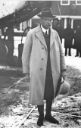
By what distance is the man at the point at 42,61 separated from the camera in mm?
4930

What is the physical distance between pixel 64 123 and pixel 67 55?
9.05m

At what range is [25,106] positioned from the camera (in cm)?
632

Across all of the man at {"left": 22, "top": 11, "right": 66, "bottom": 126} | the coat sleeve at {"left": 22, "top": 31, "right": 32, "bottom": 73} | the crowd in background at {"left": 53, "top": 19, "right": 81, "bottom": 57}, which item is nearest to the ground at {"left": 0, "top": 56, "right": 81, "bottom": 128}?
the man at {"left": 22, "top": 11, "right": 66, "bottom": 126}

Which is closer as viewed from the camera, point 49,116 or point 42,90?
point 42,90

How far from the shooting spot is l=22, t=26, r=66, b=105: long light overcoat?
493cm

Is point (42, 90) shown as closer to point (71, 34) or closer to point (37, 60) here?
point (37, 60)

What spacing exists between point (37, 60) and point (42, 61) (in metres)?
0.08

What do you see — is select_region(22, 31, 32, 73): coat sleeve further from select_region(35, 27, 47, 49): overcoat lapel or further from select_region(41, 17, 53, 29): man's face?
select_region(41, 17, 53, 29): man's face

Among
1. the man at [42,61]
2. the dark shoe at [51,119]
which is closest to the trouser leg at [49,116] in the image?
the dark shoe at [51,119]

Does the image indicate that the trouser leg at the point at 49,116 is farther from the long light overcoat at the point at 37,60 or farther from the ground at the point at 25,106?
the long light overcoat at the point at 37,60

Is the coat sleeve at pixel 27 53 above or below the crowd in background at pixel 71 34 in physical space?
above

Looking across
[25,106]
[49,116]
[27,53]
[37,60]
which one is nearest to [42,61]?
[37,60]

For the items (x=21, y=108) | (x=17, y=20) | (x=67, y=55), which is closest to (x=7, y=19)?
(x=17, y=20)

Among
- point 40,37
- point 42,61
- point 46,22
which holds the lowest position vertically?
point 42,61
